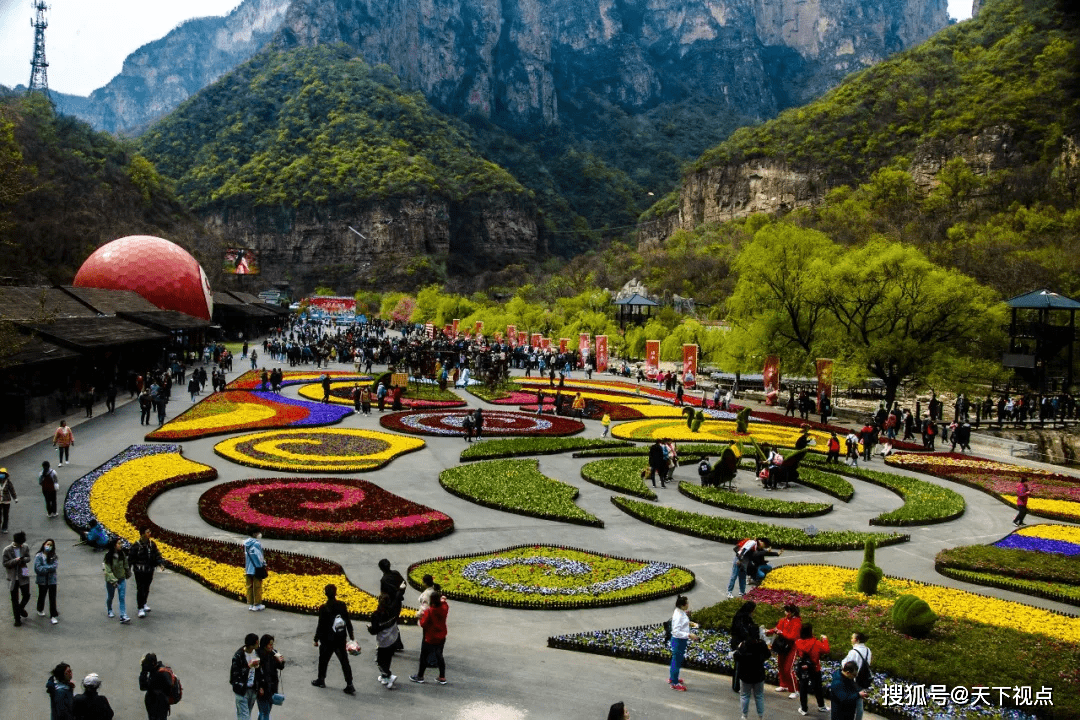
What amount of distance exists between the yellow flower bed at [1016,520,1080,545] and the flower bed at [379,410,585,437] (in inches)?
596

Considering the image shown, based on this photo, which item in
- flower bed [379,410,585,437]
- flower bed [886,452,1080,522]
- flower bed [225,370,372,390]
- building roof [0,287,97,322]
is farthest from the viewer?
flower bed [225,370,372,390]

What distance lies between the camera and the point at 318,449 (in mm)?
25156

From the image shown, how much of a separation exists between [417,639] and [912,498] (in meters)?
15.5

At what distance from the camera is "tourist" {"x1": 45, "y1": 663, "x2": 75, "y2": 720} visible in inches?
317

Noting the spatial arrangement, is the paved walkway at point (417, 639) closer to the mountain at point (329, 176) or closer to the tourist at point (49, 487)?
the tourist at point (49, 487)

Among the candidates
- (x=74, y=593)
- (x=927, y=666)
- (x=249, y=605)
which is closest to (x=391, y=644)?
(x=249, y=605)

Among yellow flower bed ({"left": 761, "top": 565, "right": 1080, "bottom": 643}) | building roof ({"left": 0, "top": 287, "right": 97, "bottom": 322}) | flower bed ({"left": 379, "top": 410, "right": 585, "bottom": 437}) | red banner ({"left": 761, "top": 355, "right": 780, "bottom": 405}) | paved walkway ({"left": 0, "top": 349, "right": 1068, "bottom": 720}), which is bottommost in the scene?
paved walkway ({"left": 0, "top": 349, "right": 1068, "bottom": 720})

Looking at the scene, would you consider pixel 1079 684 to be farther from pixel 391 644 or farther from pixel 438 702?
pixel 391 644

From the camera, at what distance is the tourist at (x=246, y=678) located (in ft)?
28.5

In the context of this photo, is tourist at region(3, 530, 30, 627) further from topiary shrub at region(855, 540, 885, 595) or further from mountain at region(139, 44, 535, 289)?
mountain at region(139, 44, 535, 289)

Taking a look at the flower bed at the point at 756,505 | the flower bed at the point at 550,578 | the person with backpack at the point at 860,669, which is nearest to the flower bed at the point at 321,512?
the flower bed at the point at 550,578

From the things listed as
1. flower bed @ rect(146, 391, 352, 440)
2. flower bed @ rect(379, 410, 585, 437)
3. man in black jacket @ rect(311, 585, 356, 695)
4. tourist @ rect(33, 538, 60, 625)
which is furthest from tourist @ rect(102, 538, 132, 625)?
flower bed @ rect(379, 410, 585, 437)

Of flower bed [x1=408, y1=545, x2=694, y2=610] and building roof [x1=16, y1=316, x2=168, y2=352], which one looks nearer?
flower bed [x1=408, y1=545, x2=694, y2=610]

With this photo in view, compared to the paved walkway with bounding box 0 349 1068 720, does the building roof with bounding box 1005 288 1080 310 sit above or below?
above
